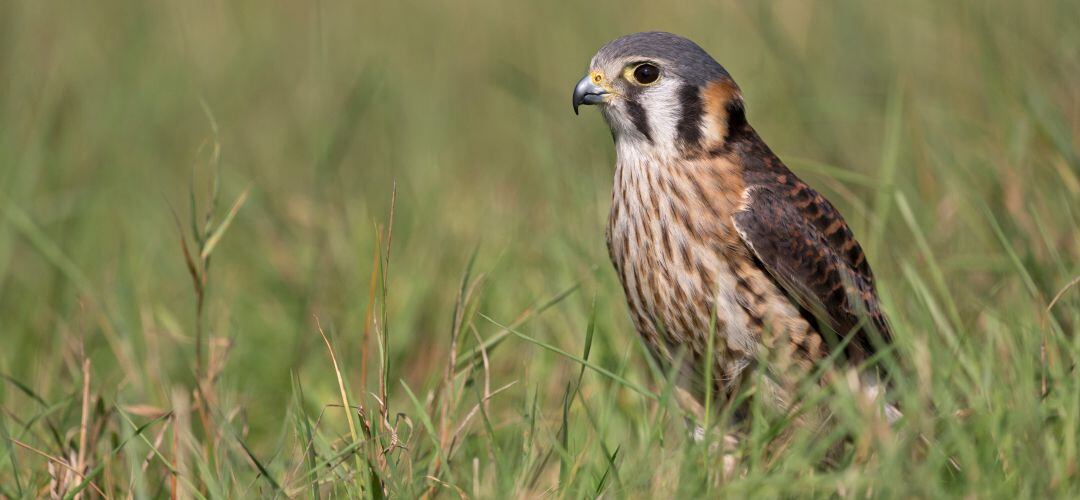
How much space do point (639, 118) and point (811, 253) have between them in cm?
73

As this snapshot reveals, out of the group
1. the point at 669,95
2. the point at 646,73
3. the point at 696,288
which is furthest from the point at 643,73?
the point at 696,288

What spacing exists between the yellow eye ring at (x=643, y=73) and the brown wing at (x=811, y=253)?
49 cm

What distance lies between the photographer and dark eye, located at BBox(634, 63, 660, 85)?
4215 millimetres

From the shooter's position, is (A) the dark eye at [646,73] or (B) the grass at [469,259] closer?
(B) the grass at [469,259]

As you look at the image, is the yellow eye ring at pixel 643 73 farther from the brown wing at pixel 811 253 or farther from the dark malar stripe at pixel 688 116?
the brown wing at pixel 811 253

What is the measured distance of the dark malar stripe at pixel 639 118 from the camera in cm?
418

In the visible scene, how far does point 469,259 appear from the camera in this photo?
4.70 m

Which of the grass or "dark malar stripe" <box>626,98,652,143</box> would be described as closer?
the grass

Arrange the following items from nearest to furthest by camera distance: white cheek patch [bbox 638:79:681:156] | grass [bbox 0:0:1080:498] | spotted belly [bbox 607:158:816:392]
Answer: grass [bbox 0:0:1080:498], spotted belly [bbox 607:158:816:392], white cheek patch [bbox 638:79:681:156]

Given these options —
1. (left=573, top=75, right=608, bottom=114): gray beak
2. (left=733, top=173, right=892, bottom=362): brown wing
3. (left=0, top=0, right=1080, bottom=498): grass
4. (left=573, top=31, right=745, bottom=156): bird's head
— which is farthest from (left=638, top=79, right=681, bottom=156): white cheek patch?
(left=0, top=0, right=1080, bottom=498): grass

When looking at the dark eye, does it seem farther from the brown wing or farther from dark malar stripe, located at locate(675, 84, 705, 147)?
the brown wing

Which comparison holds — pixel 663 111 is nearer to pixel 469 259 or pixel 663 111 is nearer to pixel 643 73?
pixel 643 73

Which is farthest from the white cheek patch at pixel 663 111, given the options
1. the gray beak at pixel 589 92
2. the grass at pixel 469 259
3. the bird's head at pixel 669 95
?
the grass at pixel 469 259

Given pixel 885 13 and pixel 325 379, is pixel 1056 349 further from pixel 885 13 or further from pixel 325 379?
pixel 885 13
